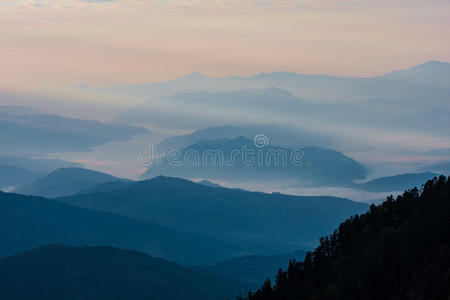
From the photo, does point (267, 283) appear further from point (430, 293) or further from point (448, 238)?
point (430, 293)

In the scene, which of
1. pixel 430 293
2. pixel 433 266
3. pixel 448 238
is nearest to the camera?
pixel 430 293

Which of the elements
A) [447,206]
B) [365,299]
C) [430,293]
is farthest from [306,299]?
[430,293]

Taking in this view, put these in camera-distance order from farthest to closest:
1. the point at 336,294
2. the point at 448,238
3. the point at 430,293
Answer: the point at 336,294 < the point at 448,238 < the point at 430,293

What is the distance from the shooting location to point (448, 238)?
167625 millimetres

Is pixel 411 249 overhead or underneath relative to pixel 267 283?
overhead

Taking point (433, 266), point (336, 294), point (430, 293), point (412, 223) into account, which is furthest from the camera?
point (412, 223)

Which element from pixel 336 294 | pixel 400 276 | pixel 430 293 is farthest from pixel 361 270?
pixel 430 293

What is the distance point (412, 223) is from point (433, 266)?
155ft

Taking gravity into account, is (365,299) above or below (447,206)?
below

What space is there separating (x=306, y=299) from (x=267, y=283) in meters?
12.0

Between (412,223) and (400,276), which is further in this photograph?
(412,223)

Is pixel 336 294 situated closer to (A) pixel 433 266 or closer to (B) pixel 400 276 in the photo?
(B) pixel 400 276

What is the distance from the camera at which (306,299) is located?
192375 mm

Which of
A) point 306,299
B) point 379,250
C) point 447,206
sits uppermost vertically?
point 447,206
